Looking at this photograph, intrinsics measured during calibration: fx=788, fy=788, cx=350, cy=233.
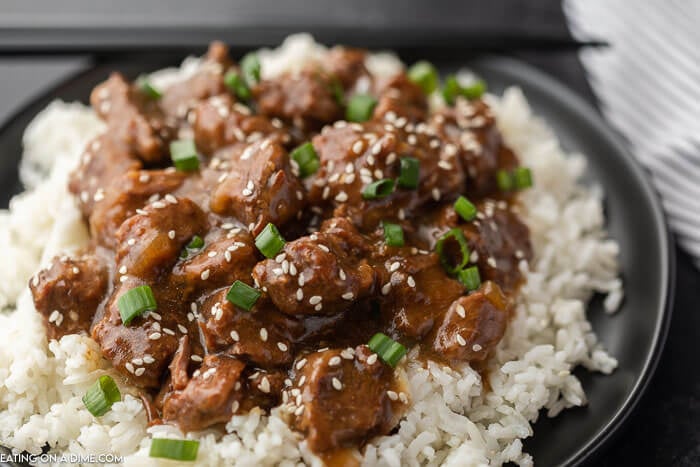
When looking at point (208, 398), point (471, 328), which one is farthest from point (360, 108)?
point (208, 398)

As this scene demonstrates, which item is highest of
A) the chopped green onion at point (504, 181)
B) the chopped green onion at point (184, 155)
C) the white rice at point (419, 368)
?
the chopped green onion at point (184, 155)

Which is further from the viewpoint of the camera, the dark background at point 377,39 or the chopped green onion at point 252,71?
the chopped green onion at point 252,71

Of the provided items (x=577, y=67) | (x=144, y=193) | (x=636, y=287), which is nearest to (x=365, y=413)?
(x=144, y=193)

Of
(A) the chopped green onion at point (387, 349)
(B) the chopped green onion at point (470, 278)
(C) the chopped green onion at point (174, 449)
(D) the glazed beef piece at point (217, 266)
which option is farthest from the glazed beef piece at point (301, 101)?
(C) the chopped green onion at point (174, 449)

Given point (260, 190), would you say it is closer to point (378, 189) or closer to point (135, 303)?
point (378, 189)

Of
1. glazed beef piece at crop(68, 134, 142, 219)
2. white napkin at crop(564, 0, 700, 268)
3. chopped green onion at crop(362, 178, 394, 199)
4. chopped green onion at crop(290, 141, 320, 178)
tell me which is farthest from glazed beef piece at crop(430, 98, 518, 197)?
glazed beef piece at crop(68, 134, 142, 219)

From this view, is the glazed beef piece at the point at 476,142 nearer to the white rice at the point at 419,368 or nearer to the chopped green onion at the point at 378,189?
the white rice at the point at 419,368
